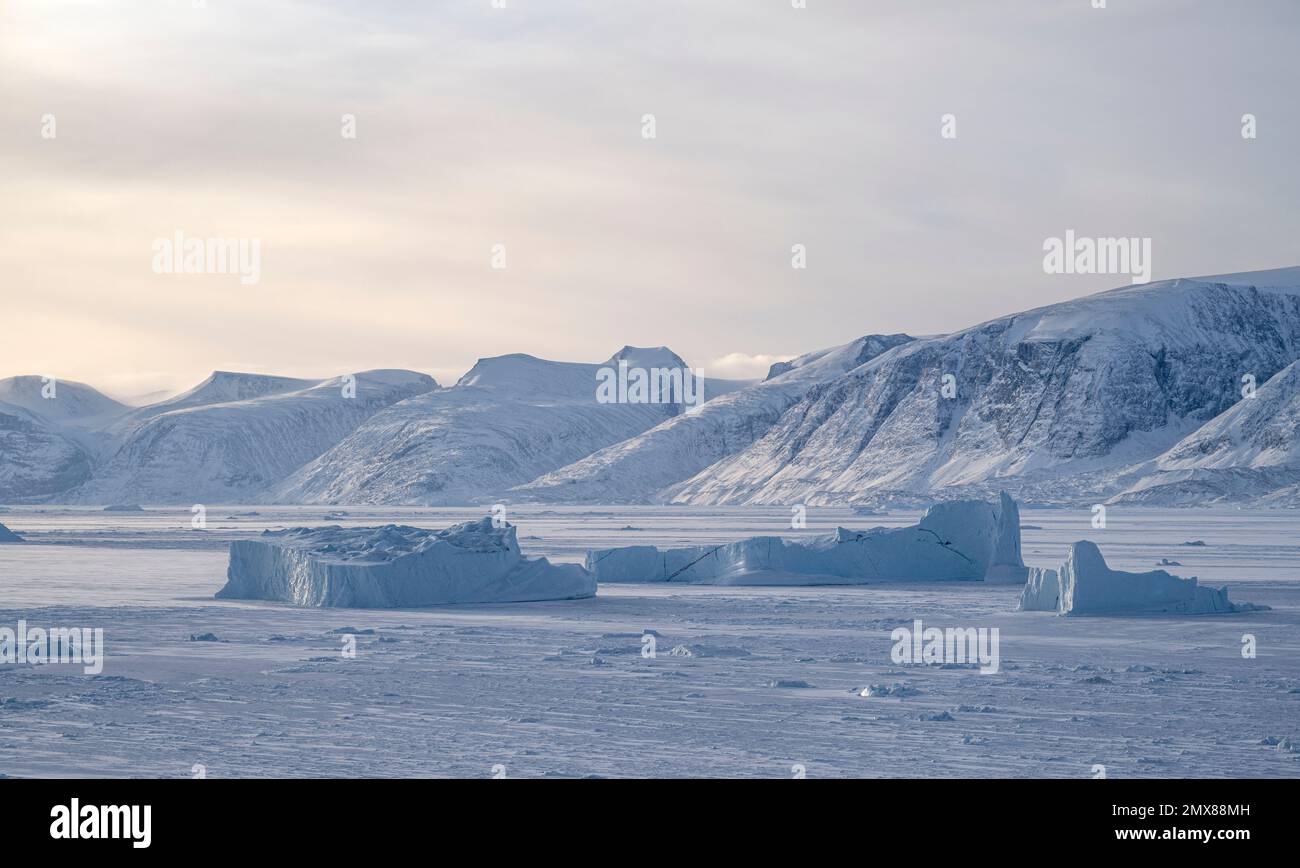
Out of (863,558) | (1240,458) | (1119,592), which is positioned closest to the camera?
(1119,592)

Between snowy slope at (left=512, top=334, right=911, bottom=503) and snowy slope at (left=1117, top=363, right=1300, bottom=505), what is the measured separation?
6355 centimetres

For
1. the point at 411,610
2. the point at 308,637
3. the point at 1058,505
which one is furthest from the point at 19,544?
the point at 1058,505

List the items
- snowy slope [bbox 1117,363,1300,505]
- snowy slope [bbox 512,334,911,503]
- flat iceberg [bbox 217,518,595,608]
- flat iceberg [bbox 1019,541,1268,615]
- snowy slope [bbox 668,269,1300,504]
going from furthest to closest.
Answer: snowy slope [bbox 512,334,911,503]
snowy slope [bbox 668,269,1300,504]
snowy slope [bbox 1117,363,1300,505]
flat iceberg [bbox 217,518,595,608]
flat iceberg [bbox 1019,541,1268,615]

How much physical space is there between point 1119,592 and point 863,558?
979 centimetres

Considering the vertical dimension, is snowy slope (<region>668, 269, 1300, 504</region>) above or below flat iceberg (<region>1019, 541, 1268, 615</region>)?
above

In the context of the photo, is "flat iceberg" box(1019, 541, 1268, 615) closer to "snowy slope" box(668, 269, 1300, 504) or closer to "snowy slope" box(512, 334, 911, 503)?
"snowy slope" box(668, 269, 1300, 504)

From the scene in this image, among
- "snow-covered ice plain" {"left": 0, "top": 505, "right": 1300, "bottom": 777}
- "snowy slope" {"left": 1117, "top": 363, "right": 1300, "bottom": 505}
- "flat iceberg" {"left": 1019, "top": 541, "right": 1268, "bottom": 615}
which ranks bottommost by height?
"snow-covered ice plain" {"left": 0, "top": 505, "right": 1300, "bottom": 777}

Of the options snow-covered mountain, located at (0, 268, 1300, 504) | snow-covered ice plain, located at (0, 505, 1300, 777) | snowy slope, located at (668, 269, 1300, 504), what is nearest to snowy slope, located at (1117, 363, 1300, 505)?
snow-covered mountain, located at (0, 268, 1300, 504)

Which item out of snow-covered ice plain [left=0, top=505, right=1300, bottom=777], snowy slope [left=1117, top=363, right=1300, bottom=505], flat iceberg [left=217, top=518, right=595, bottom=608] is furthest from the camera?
snowy slope [left=1117, top=363, right=1300, bottom=505]

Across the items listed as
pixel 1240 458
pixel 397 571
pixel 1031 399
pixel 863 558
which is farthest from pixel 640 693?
pixel 1031 399

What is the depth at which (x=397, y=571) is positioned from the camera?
2439cm

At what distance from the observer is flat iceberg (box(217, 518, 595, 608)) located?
80.1ft

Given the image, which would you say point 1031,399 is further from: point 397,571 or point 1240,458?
point 397,571
